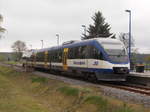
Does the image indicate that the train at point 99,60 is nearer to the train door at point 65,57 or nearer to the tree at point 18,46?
the train door at point 65,57

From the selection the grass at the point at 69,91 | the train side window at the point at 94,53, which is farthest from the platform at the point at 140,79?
the grass at the point at 69,91

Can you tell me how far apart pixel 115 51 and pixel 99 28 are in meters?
30.8

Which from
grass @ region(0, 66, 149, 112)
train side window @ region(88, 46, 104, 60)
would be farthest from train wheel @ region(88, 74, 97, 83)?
grass @ region(0, 66, 149, 112)

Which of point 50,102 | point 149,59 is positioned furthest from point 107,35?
point 50,102

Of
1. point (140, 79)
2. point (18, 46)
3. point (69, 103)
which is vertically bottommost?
point (69, 103)

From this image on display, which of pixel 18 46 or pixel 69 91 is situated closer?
pixel 69 91

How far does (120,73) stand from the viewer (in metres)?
15.7

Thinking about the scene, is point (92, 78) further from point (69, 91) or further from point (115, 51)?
point (69, 91)

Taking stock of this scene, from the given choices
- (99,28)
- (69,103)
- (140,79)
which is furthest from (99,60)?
(99,28)

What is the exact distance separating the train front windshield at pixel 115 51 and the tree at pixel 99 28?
28.0 metres

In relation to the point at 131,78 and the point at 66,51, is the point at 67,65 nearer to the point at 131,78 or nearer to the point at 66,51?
the point at 66,51

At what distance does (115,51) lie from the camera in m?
16.4

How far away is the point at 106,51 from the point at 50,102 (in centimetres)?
506

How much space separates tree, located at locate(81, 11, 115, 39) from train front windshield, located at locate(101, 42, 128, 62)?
91.9ft
